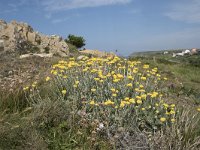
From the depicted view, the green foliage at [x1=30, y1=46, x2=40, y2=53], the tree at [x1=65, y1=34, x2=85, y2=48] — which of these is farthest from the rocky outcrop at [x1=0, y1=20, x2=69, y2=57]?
the tree at [x1=65, y1=34, x2=85, y2=48]

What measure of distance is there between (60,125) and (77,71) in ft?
5.97

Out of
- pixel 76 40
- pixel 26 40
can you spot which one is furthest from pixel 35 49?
pixel 76 40

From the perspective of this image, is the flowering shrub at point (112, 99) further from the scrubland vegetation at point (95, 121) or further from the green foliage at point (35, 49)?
the green foliage at point (35, 49)

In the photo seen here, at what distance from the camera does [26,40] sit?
1531cm

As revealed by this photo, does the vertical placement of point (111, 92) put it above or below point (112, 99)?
above

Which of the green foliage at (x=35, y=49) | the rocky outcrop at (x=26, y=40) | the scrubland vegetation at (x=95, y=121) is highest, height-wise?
the rocky outcrop at (x=26, y=40)

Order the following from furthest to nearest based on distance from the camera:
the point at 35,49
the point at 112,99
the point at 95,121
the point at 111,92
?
1. the point at 35,49
2. the point at 111,92
3. the point at 112,99
4. the point at 95,121

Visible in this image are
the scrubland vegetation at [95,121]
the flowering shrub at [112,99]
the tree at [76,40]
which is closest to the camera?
the scrubland vegetation at [95,121]

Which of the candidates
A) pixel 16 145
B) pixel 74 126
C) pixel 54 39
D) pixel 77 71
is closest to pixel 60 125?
pixel 74 126

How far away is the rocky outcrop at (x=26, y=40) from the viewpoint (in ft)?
46.8

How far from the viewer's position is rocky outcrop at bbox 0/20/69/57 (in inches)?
561

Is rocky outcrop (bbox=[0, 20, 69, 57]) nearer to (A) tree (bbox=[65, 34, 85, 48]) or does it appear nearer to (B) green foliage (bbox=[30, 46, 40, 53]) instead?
(B) green foliage (bbox=[30, 46, 40, 53])

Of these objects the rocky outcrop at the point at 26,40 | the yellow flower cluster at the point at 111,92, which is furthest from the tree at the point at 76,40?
the yellow flower cluster at the point at 111,92

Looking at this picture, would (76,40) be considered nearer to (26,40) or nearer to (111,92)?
(26,40)
